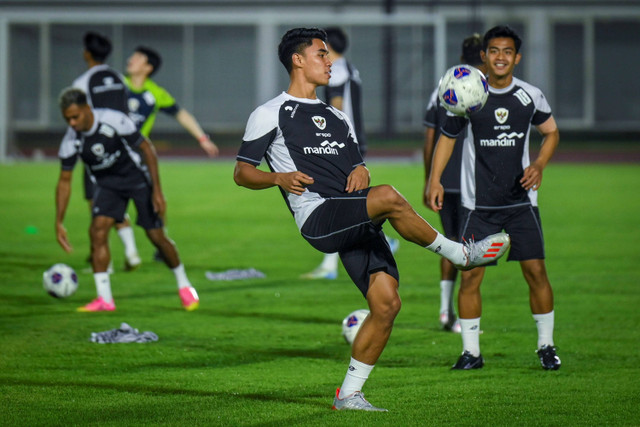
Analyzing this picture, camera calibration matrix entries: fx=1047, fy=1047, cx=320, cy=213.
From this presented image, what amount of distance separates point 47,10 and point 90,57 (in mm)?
28053

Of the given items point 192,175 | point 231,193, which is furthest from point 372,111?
point 231,193

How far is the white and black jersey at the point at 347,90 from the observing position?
10688 millimetres

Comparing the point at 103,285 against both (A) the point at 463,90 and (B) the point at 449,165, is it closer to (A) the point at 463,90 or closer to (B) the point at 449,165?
(B) the point at 449,165

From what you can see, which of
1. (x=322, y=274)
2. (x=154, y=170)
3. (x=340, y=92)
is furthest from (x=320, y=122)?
(x=322, y=274)

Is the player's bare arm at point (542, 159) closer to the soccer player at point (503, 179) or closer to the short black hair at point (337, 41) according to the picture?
the soccer player at point (503, 179)

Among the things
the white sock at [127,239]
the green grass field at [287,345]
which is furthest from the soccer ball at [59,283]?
the white sock at [127,239]

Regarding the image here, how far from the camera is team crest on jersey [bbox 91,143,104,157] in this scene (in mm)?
9203

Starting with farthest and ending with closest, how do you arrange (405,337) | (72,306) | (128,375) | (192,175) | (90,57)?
(192,175) → (90,57) → (72,306) → (405,337) → (128,375)

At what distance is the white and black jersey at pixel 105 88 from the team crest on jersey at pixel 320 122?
637 cm

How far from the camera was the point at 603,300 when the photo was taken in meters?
9.64

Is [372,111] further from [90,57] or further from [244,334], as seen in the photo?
[244,334]

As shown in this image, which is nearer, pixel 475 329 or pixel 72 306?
pixel 475 329

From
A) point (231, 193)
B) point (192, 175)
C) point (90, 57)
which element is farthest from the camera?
point (192, 175)

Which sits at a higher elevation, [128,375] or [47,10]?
[47,10]
